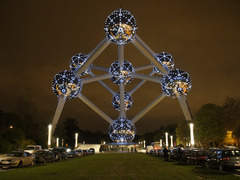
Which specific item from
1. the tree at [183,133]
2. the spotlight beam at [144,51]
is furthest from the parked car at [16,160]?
the tree at [183,133]

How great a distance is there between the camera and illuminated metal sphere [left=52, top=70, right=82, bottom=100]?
49.2 meters

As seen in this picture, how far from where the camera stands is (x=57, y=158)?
30062mm

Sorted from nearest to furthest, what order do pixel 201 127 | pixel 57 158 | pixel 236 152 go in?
pixel 236 152
pixel 57 158
pixel 201 127

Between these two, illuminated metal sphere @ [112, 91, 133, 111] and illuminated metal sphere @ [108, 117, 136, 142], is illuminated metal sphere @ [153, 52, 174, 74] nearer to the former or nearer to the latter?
illuminated metal sphere @ [112, 91, 133, 111]

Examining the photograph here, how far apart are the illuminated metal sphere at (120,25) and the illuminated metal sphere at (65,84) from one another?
10.0 metres

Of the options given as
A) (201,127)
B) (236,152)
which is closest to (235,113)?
(201,127)

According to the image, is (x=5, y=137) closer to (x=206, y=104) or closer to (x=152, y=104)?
(x=152, y=104)

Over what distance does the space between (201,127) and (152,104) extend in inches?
471

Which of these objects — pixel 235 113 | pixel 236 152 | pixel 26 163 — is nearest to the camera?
pixel 236 152

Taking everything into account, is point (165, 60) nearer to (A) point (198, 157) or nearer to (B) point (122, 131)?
(B) point (122, 131)

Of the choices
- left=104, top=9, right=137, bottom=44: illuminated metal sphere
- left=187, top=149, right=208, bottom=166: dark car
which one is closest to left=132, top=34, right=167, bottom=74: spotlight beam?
left=104, top=9, right=137, bottom=44: illuminated metal sphere

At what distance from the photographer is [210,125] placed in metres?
52.6

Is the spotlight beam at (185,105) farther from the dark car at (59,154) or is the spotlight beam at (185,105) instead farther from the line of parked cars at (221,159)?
the line of parked cars at (221,159)

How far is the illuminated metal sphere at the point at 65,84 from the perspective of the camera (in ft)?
161
